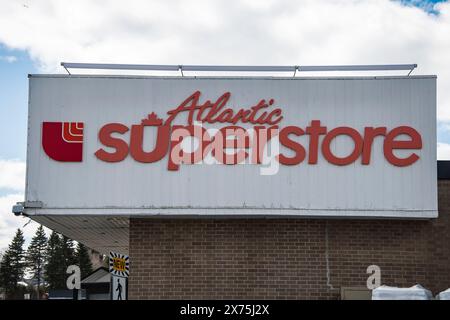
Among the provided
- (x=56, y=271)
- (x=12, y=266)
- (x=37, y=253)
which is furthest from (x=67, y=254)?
(x=37, y=253)

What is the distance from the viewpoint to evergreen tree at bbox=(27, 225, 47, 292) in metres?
129

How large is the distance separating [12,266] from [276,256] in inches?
3578

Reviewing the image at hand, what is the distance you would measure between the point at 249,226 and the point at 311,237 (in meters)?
1.50

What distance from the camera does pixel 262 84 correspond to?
57.4 ft

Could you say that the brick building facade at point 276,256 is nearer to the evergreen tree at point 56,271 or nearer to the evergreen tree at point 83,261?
the evergreen tree at point 83,261

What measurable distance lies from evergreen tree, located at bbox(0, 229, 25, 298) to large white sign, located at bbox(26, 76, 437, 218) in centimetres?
7686

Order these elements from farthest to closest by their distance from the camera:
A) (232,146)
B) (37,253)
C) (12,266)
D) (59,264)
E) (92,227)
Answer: (37,253) → (12,266) → (59,264) → (92,227) → (232,146)

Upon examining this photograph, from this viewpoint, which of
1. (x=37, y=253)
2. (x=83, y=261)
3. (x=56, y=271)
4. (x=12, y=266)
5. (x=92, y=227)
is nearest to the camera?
(x=92, y=227)

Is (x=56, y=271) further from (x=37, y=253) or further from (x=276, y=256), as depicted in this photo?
(x=276, y=256)

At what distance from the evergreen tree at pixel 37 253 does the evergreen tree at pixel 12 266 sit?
1312 centimetres

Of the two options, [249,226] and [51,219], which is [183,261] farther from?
[51,219]

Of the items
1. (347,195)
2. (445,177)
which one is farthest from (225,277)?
(445,177)

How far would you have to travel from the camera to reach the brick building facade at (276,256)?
17141mm

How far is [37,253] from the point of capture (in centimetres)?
12950
